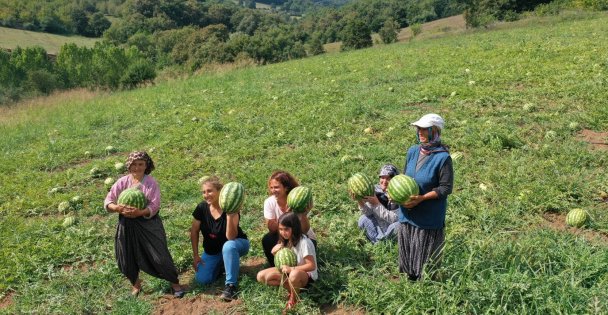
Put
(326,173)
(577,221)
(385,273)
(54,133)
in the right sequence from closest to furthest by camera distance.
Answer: (385,273) → (577,221) → (326,173) → (54,133)

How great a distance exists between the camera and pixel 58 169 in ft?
31.1

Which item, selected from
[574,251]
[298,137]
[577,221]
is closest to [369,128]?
[298,137]

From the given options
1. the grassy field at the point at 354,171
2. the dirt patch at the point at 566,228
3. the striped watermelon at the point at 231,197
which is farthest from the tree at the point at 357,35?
the striped watermelon at the point at 231,197

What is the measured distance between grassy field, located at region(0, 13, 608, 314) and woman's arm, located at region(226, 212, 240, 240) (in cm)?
50

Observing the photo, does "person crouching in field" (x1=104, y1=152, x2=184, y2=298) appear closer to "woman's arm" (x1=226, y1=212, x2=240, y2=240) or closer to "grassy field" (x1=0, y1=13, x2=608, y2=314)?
"grassy field" (x1=0, y1=13, x2=608, y2=314)

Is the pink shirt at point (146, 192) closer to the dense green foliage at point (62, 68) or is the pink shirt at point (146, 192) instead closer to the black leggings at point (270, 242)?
the black leggings at point (270, 242)

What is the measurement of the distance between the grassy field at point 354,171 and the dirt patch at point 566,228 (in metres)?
0.02

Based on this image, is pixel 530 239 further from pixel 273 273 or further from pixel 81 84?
pixel 81 84

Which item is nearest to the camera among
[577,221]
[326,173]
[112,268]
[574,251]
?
[574,251]

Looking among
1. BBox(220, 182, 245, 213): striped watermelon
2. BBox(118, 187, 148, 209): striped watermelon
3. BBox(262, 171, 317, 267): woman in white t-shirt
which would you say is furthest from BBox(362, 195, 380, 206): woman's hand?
BBox(118, 187, 148, 209): striped watermelon

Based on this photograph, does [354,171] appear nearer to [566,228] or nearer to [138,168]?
[566,228]

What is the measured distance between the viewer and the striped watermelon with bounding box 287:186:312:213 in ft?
14.7

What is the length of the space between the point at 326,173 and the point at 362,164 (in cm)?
63

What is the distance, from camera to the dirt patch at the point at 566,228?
462 cm
